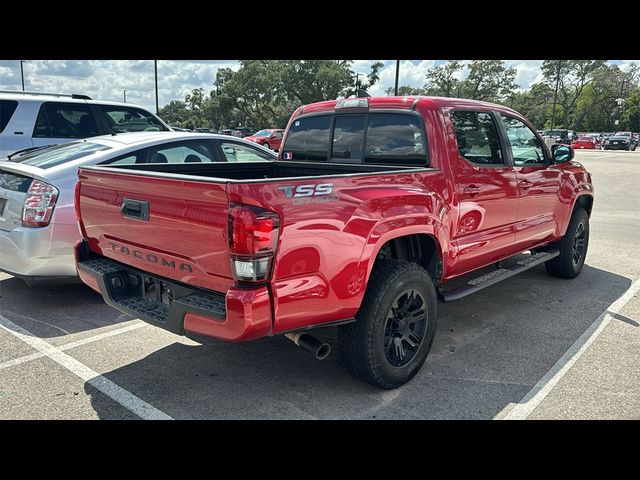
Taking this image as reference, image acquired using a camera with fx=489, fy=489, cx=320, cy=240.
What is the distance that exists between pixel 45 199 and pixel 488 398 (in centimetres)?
405

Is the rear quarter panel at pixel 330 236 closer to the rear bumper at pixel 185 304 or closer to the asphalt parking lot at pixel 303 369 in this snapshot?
the rear bumper at pixel 185 304

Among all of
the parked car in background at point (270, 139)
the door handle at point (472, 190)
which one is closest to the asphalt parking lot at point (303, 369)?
the door handle at point (472, 190)

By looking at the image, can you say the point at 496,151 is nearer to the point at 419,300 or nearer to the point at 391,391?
the point at 419,300

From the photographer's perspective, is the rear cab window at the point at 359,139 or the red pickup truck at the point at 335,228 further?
the rear cab window at the point at 359,139

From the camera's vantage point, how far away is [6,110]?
22.4ft

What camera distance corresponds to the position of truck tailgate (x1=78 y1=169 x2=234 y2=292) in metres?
2.54

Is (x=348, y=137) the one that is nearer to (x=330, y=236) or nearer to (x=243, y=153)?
(x=330, y=236)

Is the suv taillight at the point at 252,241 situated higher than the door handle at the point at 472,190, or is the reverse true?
the door handle at the point at 472,190

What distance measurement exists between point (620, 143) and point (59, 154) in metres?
49.8

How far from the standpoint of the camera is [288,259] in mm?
Result: 2578

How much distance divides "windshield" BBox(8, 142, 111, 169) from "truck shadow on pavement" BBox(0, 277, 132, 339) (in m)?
1.32

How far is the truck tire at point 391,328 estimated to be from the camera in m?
3.10

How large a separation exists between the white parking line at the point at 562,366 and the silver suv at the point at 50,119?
6601 millimetres

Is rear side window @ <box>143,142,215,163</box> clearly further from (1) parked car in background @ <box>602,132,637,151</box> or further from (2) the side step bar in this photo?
(1) parked car in background @ <box>602,132,637,151</box>
